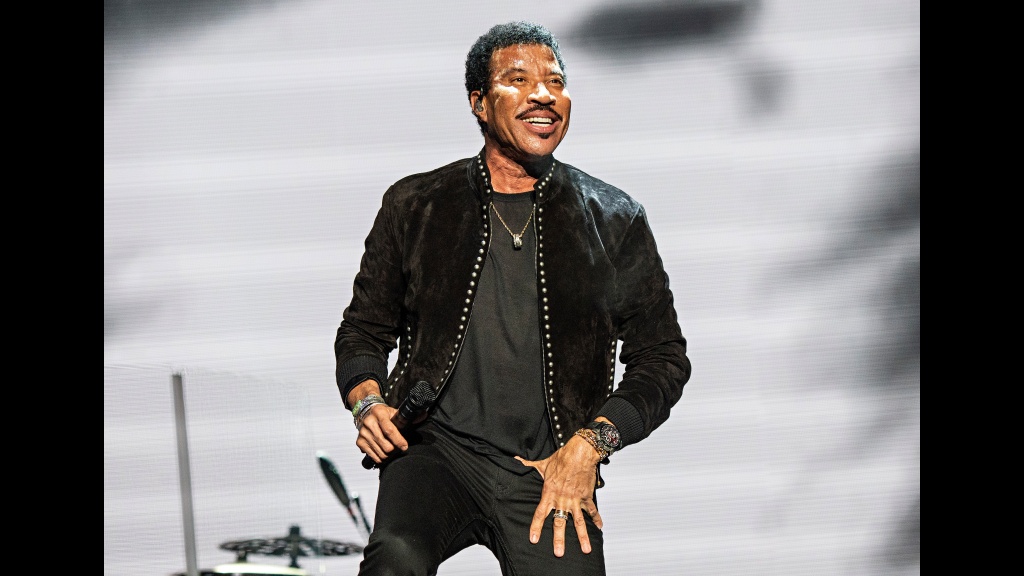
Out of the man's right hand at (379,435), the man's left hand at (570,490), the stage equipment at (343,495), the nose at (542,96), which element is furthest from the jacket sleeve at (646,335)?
the stage equipment at (343,495)

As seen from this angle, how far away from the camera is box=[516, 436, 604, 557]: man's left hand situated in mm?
2873

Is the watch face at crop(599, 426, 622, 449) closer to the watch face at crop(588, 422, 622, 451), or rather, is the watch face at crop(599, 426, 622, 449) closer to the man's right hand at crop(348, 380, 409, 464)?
the watch face at crop(588, 422, 622, 451)

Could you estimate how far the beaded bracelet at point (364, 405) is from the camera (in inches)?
115

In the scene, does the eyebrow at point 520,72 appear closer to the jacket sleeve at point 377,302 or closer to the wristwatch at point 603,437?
the jacket sleeve at point 377,302

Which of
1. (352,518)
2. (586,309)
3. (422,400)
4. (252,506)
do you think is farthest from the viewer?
(352,518)

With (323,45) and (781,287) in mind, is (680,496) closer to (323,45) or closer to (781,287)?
(781,287)

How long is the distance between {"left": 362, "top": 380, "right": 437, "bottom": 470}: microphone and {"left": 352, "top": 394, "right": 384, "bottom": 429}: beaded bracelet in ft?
0.23

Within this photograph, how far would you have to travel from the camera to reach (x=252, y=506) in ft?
12.2

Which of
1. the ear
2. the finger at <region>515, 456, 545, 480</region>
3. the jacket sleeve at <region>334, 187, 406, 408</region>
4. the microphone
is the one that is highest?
the ear

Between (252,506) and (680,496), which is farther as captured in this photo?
(680,496)

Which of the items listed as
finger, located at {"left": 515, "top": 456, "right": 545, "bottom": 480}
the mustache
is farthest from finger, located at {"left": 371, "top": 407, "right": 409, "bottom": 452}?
the mustache

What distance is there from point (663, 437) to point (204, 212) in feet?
5.12

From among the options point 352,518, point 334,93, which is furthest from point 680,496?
point 334,93

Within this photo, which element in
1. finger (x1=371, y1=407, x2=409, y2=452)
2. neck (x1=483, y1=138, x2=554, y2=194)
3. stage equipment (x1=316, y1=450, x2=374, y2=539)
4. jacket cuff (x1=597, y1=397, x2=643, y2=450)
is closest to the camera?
finger (x1=371, y1=407, x2=409, y2=452)
